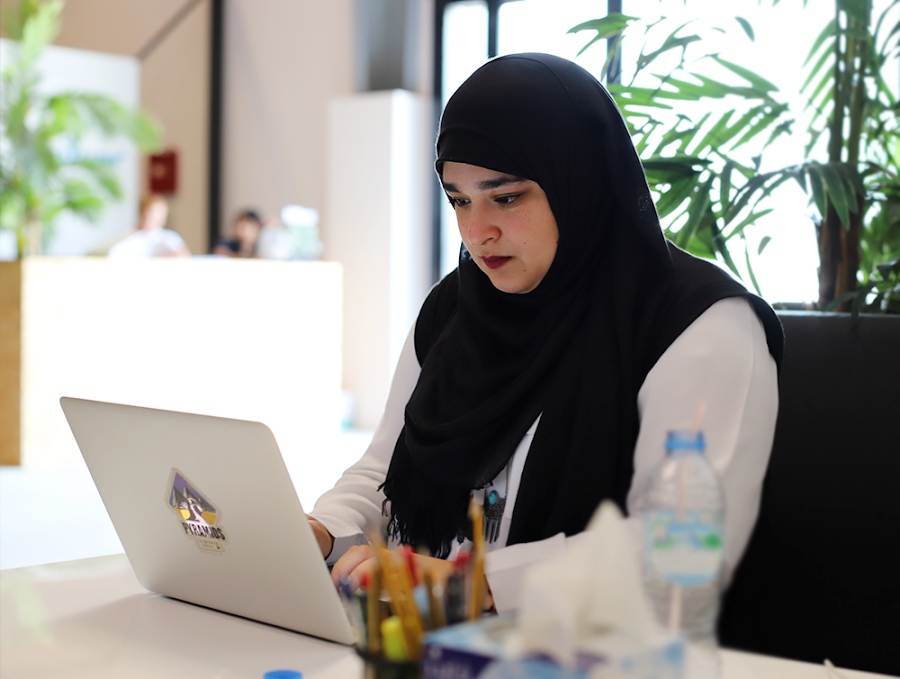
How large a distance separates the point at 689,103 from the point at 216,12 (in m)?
7.24

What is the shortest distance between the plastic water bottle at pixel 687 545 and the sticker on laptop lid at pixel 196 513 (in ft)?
1.53

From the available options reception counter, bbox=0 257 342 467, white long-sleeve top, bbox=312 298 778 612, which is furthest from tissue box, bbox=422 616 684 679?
reception counter, bbox=0 257 342 467

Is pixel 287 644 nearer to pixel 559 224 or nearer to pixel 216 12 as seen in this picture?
pixel 559 224

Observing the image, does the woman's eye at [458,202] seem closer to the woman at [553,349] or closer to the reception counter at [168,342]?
the woman at [553,349]

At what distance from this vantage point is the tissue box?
1.82 feet

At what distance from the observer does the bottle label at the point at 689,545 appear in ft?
2.20

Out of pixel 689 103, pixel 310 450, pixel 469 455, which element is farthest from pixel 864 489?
pixel 310 450

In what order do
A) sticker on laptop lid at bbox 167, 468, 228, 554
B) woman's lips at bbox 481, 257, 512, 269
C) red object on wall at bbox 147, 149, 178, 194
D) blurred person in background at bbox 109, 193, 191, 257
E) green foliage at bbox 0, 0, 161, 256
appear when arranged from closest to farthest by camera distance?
sticker on laptop lid at bbox 167, 468, 228, 554
woman's lips at bbox 481, 257, 512, 269
blurred person in background at bbox 109, 193, 191, 257
green foliage at bbox 0, 0, 161, 256
red object on wall at bbox 147, 149, 178, 194

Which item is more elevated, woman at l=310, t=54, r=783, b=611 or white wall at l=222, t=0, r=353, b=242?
white wall at l=222, t=0, r=353, b=242

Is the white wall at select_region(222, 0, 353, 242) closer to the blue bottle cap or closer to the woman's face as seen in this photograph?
the woman's face

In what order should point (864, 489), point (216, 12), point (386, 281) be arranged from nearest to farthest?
point (864, 489) → point (386, 281) → point (216, 12)

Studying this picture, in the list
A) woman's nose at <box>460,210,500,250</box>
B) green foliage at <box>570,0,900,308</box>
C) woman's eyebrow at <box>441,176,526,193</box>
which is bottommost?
woman's nose at <box>460,210,500,250</box>

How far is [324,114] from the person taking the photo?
7.88 meters

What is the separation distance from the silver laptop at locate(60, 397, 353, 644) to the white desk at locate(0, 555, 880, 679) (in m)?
0.03
